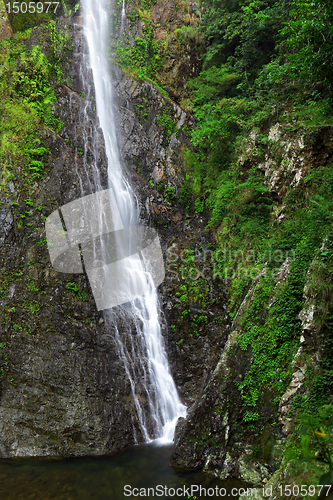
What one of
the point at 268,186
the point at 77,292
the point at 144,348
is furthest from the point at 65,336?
the point at 268,186

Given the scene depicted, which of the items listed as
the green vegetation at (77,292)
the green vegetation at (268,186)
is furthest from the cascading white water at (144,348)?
the green vegetation at (268,186)

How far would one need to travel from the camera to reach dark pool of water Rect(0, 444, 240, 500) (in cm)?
587

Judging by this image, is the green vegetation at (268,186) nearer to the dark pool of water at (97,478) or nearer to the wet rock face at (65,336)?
the wet rock face at (65,336)

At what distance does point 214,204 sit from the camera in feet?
39.2

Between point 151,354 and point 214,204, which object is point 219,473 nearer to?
point 151,354

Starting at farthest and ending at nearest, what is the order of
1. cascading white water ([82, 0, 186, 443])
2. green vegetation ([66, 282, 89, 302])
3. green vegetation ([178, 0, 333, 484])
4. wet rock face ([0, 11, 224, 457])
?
green vegetation ([66, 282, 89, 302])
cascading white water ([82, 0, 186, 443])
wet rock face ([0, 11, 224, 457])
green vegetation ([178, 0, 333, 484])

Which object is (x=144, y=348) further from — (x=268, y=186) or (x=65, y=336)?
(x=268, y=186)

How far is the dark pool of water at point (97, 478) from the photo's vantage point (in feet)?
19.3

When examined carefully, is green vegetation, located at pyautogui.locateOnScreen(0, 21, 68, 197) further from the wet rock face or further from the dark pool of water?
the dark pool of water

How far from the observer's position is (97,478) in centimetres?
648

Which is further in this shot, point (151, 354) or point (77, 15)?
point (77, 15)

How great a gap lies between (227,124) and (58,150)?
672cm

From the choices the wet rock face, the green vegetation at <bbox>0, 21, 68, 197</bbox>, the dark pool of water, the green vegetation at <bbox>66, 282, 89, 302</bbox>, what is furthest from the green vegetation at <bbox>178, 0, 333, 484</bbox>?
the green vegetation at <bbox>0, 21, 68, 197</bbox>

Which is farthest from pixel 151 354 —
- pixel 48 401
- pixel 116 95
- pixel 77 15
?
pixel 77 15
